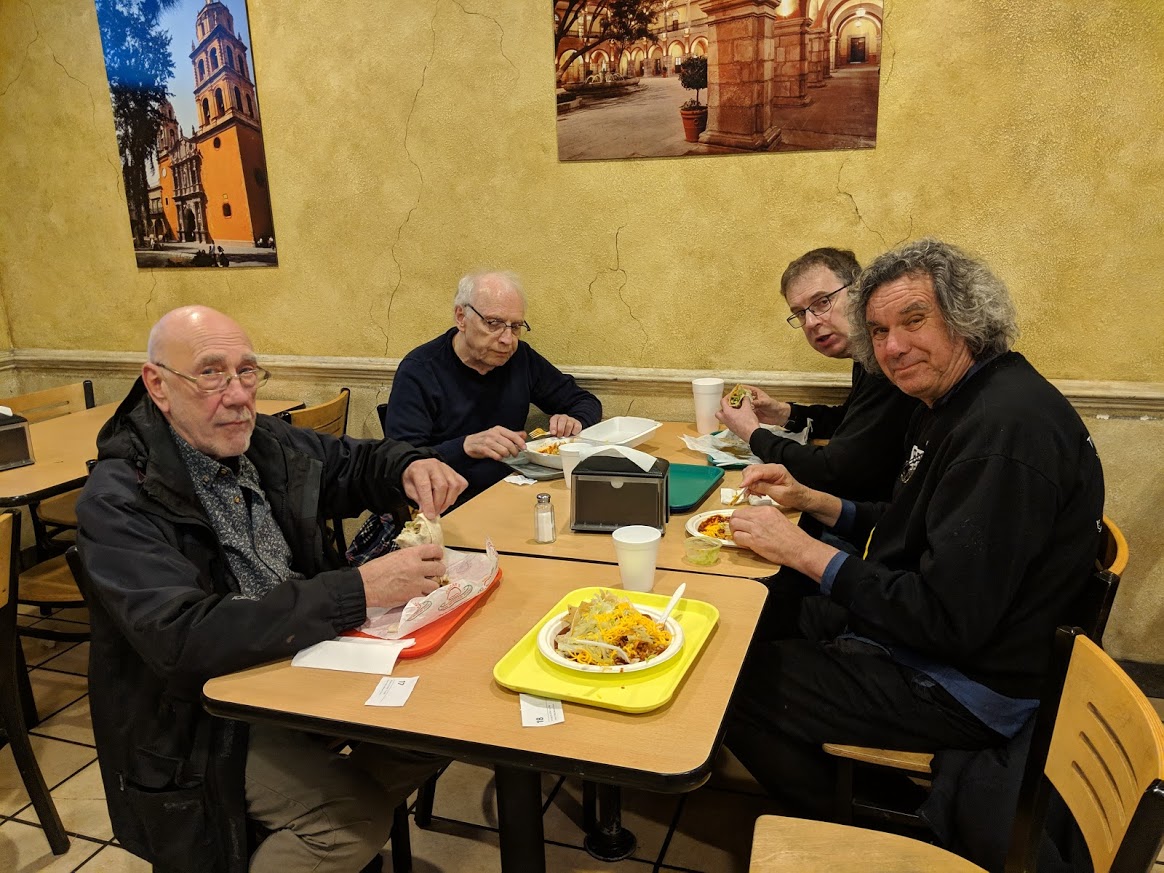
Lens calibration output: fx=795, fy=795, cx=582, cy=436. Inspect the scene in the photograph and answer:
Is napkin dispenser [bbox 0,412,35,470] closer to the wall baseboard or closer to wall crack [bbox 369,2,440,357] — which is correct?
the wall baseboard

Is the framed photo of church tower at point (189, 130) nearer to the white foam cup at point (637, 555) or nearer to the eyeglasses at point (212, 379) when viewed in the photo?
the eyeglasses at point (212, 379)

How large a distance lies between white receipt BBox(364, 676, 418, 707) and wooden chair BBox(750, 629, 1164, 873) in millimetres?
638

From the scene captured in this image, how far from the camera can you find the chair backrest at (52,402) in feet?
11.2

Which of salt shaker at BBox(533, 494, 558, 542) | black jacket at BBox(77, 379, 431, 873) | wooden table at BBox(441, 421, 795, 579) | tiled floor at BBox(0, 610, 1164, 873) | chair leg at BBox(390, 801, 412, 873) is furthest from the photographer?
tiled floor at BBox(0, 610, 1164, 873)

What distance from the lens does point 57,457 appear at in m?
2.88

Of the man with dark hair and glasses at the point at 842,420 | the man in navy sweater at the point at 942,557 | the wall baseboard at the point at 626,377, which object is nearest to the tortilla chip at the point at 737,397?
the man with dark hair and glasses at the point at 842,420

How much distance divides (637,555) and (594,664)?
314 mm

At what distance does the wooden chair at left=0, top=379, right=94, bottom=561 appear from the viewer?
3.22m

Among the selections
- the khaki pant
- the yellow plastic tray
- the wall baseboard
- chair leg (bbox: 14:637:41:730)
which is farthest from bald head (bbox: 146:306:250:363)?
the wall baseboard

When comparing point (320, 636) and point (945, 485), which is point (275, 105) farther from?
point (945, 485)

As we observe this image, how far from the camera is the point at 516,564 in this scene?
5.96ft

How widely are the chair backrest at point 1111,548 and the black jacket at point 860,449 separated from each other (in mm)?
548

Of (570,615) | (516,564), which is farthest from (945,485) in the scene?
(516,564)

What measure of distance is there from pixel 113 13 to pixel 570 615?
386 centimetres
